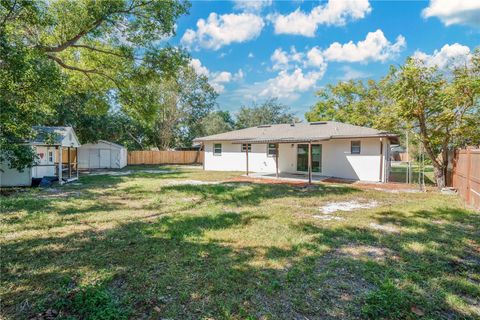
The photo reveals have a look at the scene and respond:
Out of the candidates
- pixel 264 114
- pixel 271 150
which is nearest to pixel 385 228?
pixel 271 150

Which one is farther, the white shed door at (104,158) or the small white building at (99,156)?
the white shed door at (104,158)

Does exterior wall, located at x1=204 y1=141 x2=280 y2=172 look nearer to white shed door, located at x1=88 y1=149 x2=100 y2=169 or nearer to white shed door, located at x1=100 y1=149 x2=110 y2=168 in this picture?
white shed door, located at x1=100 y1=149 x2=110 y2=168

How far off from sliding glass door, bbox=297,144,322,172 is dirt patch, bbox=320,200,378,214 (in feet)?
23.8

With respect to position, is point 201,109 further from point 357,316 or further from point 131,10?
point 357,316

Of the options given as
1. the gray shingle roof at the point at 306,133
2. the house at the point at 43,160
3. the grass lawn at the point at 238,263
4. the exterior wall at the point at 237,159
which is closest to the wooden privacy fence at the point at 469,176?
the grass lawn at the point at 238,263

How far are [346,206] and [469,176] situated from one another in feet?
12.6

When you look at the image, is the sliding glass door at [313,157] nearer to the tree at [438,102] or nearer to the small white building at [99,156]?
the tree at [438,102]

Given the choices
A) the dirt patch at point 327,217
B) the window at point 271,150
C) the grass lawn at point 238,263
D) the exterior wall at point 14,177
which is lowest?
the grass lawn at point 238,263

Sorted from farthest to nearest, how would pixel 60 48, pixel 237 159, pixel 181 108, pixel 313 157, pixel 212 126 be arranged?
pixel 212 126 < pixel 181 108 < pixel 237 159 < pixel 313 157 < pixel 60 48

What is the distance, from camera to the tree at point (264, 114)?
132 ft

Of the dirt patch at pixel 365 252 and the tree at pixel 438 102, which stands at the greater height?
the tree at pixel 438 102

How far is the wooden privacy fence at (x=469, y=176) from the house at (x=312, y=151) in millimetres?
3688

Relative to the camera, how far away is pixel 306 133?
52.7 ft

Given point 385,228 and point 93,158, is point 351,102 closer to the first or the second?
point 385,228
